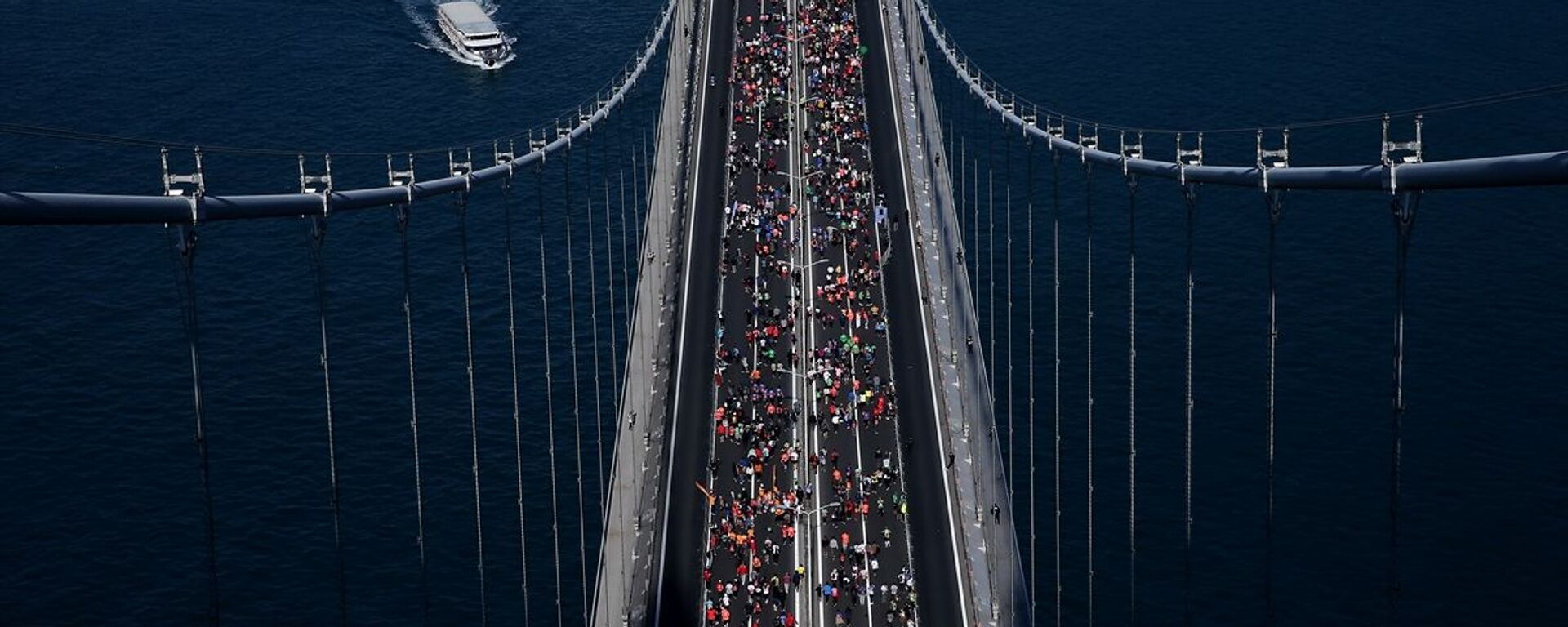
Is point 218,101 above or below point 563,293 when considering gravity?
above

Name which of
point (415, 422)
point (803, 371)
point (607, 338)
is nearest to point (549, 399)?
point (415, 422)

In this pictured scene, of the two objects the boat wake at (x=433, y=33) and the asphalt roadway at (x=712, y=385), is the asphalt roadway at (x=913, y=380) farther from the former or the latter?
the boat wake at (x=433, y=33)

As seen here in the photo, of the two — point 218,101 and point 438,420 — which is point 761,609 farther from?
point 218,101

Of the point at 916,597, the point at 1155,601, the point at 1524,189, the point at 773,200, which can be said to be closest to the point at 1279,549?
the point at 1155,601

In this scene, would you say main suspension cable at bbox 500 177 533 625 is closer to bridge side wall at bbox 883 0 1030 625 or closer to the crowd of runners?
the crowd of runners

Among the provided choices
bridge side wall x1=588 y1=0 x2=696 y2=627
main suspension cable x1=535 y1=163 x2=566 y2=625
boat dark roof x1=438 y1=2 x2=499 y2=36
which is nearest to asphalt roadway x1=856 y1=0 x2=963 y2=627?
bridge side wall x1=588 y1=0 x2=696 y2=627

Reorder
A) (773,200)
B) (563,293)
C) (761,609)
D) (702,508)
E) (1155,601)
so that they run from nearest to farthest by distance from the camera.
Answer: (761,609)
(702,508)
(1155,601)
(773,200)
(563,293)

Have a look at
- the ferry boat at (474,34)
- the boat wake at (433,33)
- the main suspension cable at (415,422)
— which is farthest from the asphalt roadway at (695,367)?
the boat wake at (433,33)
